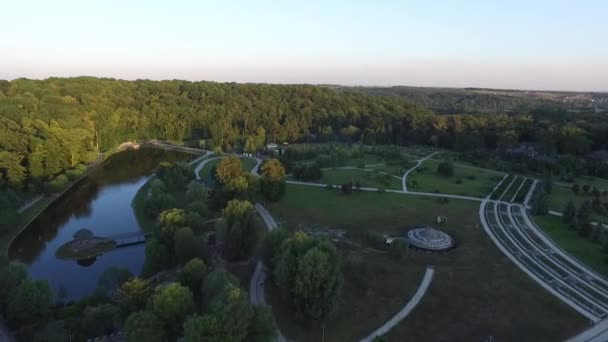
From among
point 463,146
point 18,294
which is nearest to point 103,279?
point 18,294

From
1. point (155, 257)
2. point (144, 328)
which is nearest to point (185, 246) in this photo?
point (155, 257)

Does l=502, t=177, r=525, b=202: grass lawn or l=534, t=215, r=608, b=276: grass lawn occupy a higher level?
l=502, t=177, r=525, b=202: grass lawn

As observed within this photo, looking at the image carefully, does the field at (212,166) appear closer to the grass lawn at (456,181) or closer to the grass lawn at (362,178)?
the grass lawn at (362,178)

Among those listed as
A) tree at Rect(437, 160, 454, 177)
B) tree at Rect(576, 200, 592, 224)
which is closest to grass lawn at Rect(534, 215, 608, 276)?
tree at Rect(576, 200, 592, 224)

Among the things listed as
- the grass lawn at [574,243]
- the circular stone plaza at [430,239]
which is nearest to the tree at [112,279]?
the circular stone plaza at [430,239]

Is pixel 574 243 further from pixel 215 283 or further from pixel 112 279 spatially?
pixel 112 279

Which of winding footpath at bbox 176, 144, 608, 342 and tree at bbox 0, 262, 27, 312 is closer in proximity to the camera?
tree at bbox 0, 262, 27, 312

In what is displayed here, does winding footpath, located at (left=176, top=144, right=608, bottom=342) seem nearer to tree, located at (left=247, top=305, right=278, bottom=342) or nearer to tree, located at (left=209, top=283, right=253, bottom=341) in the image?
→ tree, located at (left=247, top=305, right=278, bottom=342)
